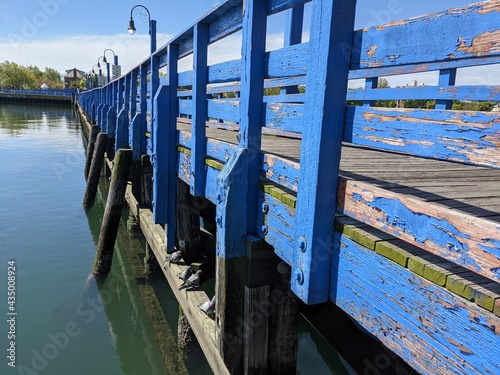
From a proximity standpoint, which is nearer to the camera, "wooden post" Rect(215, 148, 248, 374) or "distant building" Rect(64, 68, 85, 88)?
"wooden post" Rect(215, 148, 248, 374)

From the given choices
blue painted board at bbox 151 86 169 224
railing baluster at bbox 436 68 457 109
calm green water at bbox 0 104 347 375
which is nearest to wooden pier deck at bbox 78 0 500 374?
railing baluster at bbox 436 68 457 109

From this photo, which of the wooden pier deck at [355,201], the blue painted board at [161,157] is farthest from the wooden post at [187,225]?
the wooden pier deck at [355,201]

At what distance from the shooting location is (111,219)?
21.0 feet

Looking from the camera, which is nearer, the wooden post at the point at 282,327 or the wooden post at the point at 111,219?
the wooden post at the point at 282,327

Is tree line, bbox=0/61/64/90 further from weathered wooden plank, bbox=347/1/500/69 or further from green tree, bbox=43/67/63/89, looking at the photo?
weathered wooden plank, bbox=347/1/500/69

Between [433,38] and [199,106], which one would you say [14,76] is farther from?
[433,38]

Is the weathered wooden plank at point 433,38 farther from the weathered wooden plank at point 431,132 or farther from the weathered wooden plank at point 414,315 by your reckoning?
the weathered wooden plank at point 414,315

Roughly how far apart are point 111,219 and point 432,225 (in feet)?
19.1

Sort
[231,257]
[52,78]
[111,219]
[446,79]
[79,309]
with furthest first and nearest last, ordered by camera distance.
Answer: [52,78]
[111,219]
[79,309]
[446,79]
[231,257]

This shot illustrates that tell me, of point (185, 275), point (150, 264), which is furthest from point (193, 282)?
point (150, 264)

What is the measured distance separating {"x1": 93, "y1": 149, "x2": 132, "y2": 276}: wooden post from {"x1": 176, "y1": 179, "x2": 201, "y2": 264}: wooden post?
173 cm

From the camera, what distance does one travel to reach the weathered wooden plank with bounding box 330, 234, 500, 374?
1.24 metres

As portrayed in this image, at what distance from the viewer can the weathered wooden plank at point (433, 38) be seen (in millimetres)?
1157

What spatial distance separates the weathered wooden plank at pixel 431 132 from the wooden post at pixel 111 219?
17.8 ft
